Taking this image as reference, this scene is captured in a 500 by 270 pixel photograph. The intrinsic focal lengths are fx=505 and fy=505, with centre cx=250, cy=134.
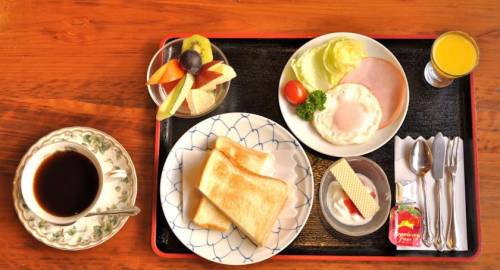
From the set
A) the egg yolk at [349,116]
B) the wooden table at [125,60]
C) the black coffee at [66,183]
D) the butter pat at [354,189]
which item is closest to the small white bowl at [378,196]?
the butter pat at [354,189]

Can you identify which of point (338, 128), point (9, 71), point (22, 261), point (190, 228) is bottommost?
point (22, 261)

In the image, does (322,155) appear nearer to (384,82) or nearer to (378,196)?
(378,196)

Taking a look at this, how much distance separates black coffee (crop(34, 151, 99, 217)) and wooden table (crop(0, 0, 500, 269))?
0.69ft

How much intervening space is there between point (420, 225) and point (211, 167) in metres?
0.85

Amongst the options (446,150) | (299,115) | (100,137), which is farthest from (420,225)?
(100,137)

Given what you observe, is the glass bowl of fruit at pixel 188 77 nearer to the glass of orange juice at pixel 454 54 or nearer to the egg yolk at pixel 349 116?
the egg yolk at pixel 349 116

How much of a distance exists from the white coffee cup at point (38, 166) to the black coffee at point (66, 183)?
2cm

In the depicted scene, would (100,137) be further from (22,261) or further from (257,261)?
(257,261)

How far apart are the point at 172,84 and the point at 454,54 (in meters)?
1.16

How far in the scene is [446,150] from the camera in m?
2.05

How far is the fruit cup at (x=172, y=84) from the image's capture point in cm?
208

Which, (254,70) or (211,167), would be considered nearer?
(211,167)

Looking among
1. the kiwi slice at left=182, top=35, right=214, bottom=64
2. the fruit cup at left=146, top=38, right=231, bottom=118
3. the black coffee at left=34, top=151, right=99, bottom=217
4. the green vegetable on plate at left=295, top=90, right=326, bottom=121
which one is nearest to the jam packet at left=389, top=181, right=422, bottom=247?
the green vegetable on plate at left=295, top=90, right=326, bottom=121

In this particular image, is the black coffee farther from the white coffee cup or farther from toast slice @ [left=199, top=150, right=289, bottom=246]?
toast slice @ [left=199, top=150, right=289, bottom=246]
